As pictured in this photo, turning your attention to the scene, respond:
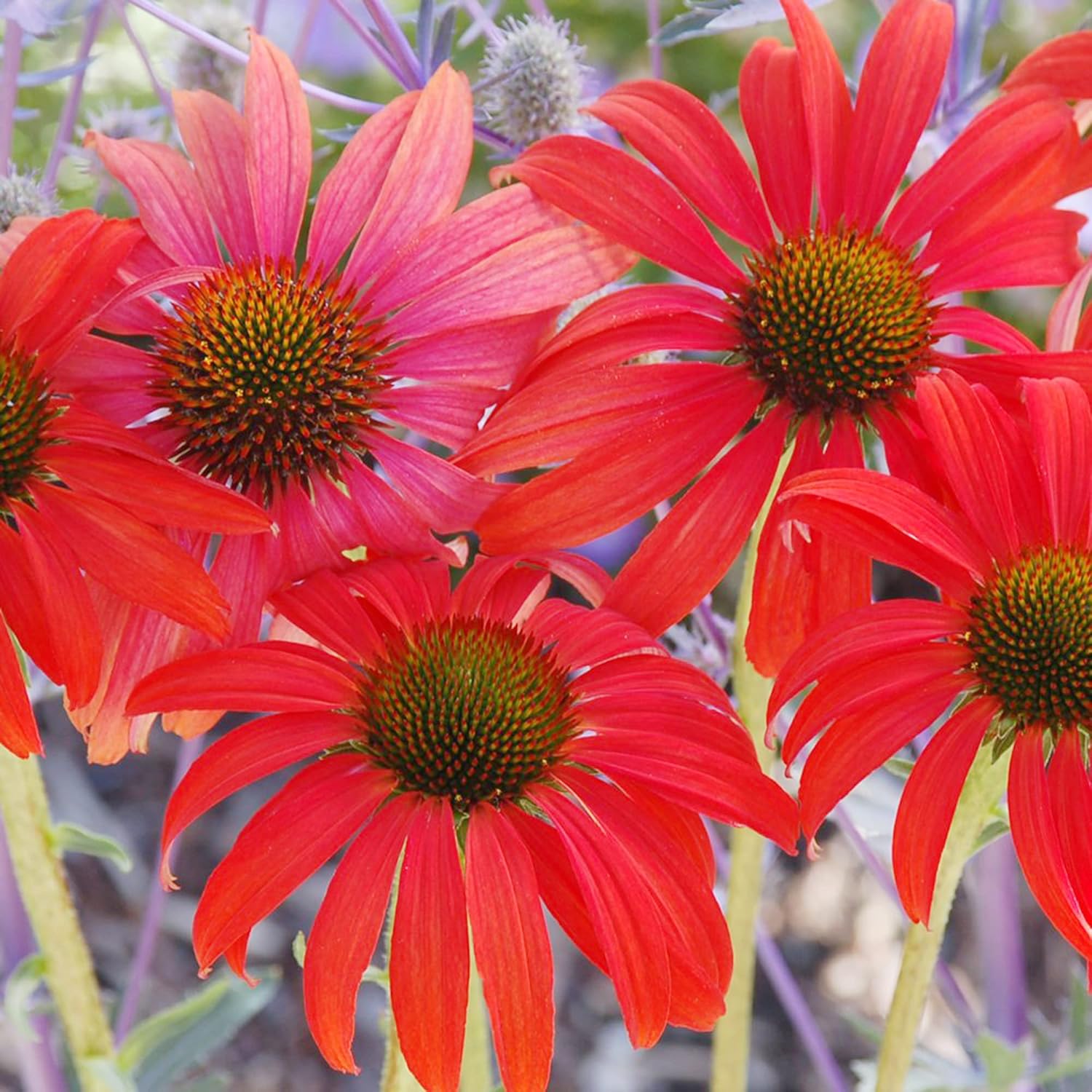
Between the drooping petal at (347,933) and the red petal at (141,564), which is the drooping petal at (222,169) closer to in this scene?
the red petal at (141,564)

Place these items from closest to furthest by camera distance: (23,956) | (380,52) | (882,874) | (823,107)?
(823,107) → (380,52) → (882,874) → (23,956)

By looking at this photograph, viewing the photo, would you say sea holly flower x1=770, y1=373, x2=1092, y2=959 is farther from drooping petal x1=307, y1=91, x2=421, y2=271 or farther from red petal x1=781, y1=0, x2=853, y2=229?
drooping petal x1=307, y1=91, x2=421, y2=271

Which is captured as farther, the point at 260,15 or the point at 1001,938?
the point at 1001,938

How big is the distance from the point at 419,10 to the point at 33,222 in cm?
24

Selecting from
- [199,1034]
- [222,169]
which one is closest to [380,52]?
[222,169]

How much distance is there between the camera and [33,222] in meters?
0.65

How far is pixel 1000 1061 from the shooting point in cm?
94

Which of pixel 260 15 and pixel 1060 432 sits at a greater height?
pixel 260 15

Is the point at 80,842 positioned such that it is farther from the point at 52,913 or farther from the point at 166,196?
the point at 166,196

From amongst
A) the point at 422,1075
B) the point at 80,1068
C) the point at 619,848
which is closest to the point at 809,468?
the point at 619,848

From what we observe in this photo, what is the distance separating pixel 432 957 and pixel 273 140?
35 centimetres

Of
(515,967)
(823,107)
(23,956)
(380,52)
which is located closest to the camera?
(515,967)

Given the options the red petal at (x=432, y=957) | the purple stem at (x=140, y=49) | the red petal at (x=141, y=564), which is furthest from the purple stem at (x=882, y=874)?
the purple stem at (x=140, y=49)

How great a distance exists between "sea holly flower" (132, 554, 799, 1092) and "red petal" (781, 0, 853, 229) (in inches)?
7.9
